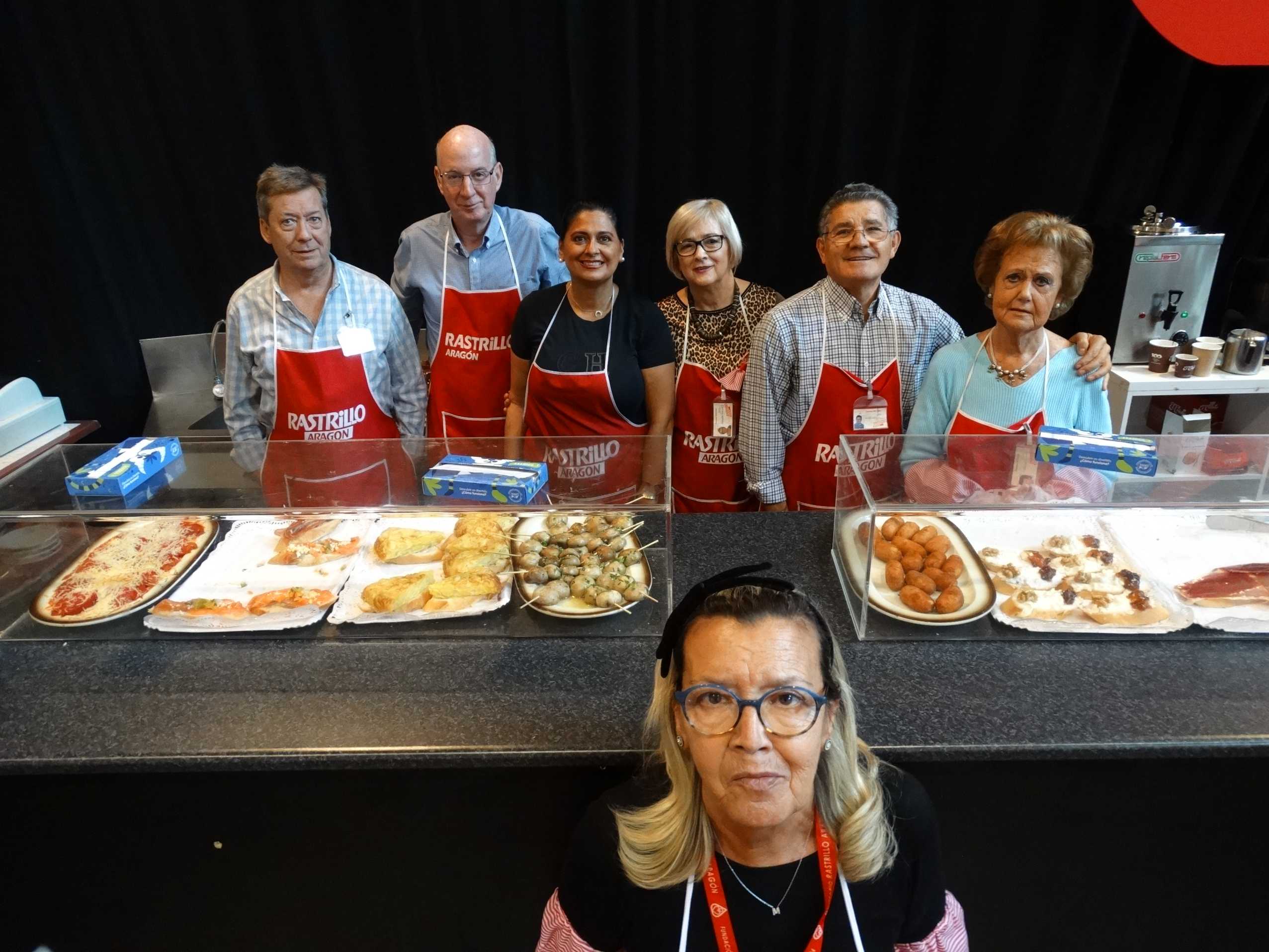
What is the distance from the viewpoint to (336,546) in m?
1.98

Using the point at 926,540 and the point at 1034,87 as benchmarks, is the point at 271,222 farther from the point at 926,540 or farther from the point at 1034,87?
the point at 1034,87

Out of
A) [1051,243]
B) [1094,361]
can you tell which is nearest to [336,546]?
[1051,243]

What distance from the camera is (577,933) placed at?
137 cm

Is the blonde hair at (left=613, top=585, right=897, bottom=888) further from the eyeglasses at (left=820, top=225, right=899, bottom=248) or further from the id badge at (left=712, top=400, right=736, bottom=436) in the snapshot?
the id badge at (left=712, top=400, right=736, bottom=436)

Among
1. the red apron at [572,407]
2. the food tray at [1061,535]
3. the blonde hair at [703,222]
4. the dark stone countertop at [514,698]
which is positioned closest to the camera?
the dark stone countertop at [514,698]

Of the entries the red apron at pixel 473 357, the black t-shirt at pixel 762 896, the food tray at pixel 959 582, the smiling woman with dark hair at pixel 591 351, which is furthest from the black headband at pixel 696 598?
the red apron at pixel 473 357

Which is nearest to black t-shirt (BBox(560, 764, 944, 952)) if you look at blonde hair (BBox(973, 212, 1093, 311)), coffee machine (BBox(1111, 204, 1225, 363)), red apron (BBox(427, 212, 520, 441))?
blonde hair (BBox(973, 212, 1093, 311))

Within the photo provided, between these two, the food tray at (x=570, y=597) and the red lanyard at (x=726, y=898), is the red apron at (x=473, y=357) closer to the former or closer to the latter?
the food tray at (x=570, y=597)

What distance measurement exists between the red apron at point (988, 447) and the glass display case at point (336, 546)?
0.75 m

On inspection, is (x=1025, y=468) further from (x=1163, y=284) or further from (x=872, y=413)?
(x=1163, y=284)

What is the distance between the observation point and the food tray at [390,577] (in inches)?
71.6

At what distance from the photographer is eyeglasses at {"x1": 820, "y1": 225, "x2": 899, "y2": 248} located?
252 centimetres

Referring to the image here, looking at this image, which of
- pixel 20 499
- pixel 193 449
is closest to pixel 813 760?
pixel 193 449

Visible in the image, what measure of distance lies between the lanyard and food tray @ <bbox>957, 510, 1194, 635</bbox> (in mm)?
754
